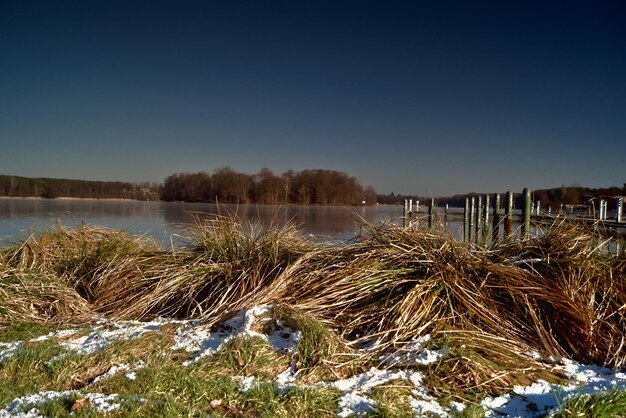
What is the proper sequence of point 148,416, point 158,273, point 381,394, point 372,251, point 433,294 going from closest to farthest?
1. point 148,416
2. point 381,394
3. point 433,294
4. point 372,251
5. point 158,273

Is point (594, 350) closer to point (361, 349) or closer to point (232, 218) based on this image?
point (361, 349)

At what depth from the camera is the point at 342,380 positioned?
81.0 inches

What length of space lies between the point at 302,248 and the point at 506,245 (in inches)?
74.9

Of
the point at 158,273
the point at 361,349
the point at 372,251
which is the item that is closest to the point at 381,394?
the point at 361,349

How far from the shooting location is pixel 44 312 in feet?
11.3

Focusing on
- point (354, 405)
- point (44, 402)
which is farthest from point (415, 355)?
point (44, 402)

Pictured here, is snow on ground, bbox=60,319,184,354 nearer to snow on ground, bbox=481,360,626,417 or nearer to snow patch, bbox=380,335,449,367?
snow patch, bbox=380,335,449,367

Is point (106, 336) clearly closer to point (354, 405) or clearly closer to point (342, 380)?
point (342, 380)

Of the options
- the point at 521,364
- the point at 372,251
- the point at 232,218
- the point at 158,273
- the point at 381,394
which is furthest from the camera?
the point at 232,218

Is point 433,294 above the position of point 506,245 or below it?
below

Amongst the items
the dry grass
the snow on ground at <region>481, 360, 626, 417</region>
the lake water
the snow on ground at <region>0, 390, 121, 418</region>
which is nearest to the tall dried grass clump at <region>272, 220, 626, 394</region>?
the dry grass

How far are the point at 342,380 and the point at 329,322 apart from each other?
0.61 meters

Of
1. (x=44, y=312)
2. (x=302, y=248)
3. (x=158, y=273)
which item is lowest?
(x=44, y=312)

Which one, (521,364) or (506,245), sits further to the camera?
(506,245)
